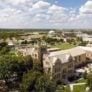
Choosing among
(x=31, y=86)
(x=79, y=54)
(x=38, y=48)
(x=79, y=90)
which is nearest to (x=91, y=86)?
(x=79, y=90)

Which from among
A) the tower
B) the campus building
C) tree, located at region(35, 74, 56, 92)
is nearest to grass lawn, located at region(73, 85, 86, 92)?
the campus building

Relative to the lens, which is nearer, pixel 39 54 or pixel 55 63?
pixel 55 63

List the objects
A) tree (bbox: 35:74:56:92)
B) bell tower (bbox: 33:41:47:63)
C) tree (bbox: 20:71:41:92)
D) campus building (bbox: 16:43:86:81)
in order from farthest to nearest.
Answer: bell tower (bbox: 33:41:47:63) → campus building (bbox: 16:43:86:81) → tree (bbox: 20:71:41:92) → tree (bbox: 35:74:56:92)

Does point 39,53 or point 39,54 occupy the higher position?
point 39,53

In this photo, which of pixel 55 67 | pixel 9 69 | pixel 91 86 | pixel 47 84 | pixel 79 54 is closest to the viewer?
pixel 47 84

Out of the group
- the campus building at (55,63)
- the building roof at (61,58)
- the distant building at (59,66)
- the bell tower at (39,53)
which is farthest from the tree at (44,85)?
the bell tower at (39,53)

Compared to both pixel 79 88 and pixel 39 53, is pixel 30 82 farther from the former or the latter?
pixel 39 53

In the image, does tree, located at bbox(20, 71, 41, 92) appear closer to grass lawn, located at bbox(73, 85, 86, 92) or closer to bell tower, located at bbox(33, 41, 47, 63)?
grass lawn, located at bbox(73, 85, 86, 92)

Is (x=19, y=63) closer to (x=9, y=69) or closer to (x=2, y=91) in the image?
(x=9, y=69)

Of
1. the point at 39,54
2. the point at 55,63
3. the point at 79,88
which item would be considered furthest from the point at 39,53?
the point at 79,88

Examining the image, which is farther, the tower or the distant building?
the tower

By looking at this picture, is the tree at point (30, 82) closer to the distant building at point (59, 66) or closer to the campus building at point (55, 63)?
the campus building at point (55, 63)
